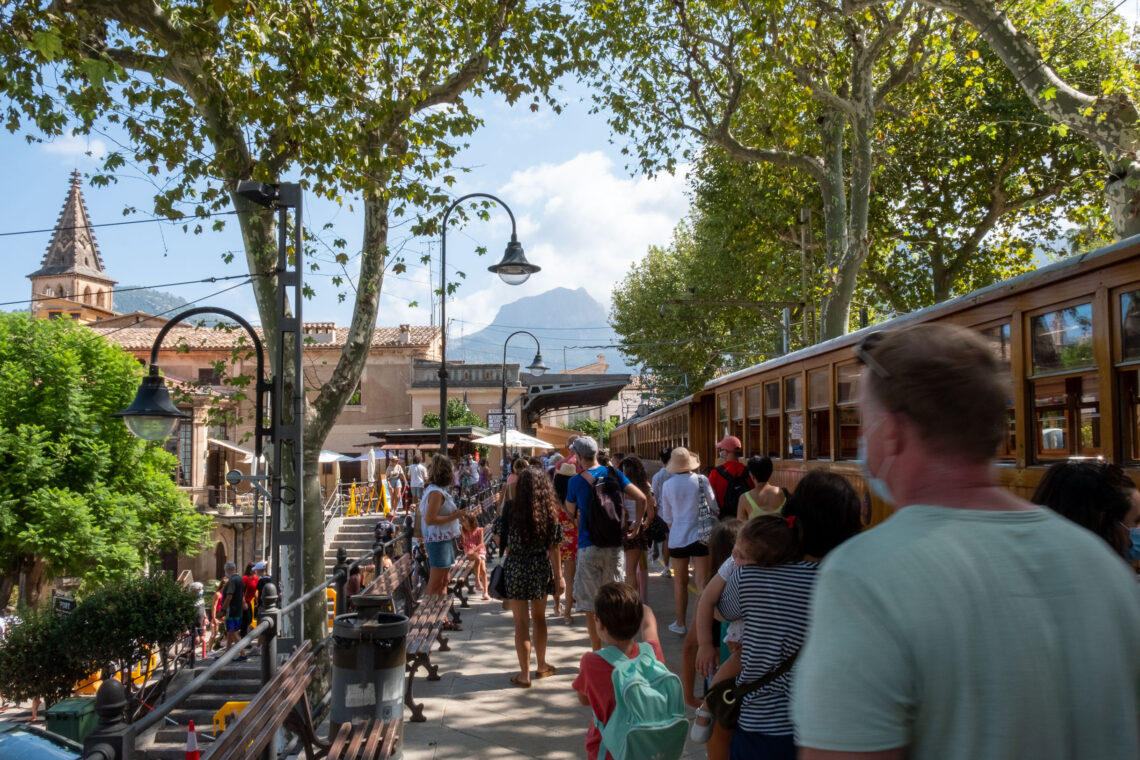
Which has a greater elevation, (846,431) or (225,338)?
(225,338)

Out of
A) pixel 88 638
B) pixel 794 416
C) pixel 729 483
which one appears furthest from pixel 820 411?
pixel 88 638

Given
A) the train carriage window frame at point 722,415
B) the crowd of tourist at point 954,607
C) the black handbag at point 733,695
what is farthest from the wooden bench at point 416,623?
the train carriage window frame at point 722,415

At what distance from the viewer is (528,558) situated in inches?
299

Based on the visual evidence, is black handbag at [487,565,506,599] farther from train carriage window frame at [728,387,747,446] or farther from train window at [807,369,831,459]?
train carriage window frame at [728,387,747,446]

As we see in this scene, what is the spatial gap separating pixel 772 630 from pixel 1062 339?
133 inches

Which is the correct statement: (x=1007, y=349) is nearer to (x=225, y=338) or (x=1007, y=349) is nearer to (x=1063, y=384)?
(x=1063, y=384)

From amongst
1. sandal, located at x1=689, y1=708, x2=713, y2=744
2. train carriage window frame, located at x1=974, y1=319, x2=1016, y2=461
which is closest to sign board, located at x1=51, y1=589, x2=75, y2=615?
sandal, located at x1=689, y1=708, x2=713, y2=744

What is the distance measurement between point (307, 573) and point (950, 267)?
18.7m

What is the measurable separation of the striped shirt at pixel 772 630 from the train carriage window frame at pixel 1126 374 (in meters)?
2.62

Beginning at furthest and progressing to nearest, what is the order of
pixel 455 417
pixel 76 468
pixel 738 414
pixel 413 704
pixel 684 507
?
pixel 455 417, pixel 76 468, pixel 738 414, pixel 684 507, pixel 413 704

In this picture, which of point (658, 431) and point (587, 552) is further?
point (658, 431)

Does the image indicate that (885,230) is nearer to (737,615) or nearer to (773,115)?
(773,115)

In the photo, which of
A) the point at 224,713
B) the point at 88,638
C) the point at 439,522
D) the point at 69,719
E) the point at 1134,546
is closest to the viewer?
the point at 1134,546

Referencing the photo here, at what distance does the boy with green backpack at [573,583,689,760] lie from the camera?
12.3 feet
